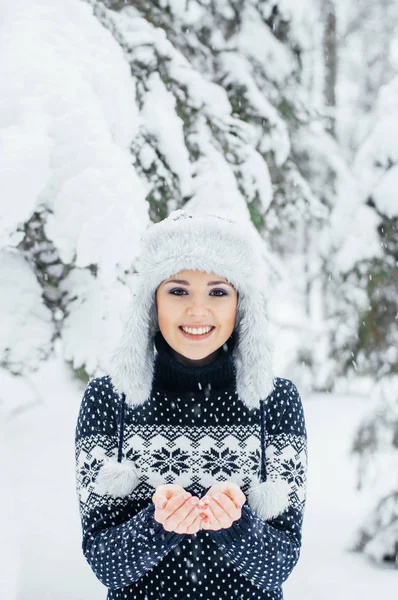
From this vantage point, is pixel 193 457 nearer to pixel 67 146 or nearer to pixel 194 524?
pixel 194 524

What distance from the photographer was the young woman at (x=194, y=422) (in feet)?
5.41

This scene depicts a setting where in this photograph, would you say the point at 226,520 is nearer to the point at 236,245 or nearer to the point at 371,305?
the point at 236,245

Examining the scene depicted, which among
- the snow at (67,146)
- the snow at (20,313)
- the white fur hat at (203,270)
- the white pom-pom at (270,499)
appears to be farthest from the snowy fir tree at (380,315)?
the white pom-pom at (270,499)

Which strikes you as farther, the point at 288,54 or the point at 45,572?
the point at 288,54

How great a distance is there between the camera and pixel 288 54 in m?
4.79

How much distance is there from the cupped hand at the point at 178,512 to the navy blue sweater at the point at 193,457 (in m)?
0.23

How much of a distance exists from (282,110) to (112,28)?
201 cm

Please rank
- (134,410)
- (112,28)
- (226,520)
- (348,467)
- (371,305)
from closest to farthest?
(226,520)
(134,410)
(112,28)
(371,305)
(348,467)

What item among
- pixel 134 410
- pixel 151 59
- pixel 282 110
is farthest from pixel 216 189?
pixel 134 410

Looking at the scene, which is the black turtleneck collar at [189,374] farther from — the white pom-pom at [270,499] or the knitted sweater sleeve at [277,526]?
the white pom-pom at [270,499]

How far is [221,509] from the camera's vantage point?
1.42m

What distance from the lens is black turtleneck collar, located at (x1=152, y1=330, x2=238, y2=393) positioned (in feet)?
5.66

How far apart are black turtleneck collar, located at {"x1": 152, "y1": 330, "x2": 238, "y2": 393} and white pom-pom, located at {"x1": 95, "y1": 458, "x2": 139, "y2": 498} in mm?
255

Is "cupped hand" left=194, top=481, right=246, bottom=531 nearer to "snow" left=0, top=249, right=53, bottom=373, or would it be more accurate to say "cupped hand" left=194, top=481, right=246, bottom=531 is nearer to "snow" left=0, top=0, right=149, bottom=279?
"snow" left=0, top=0, right=149, bottom=279
